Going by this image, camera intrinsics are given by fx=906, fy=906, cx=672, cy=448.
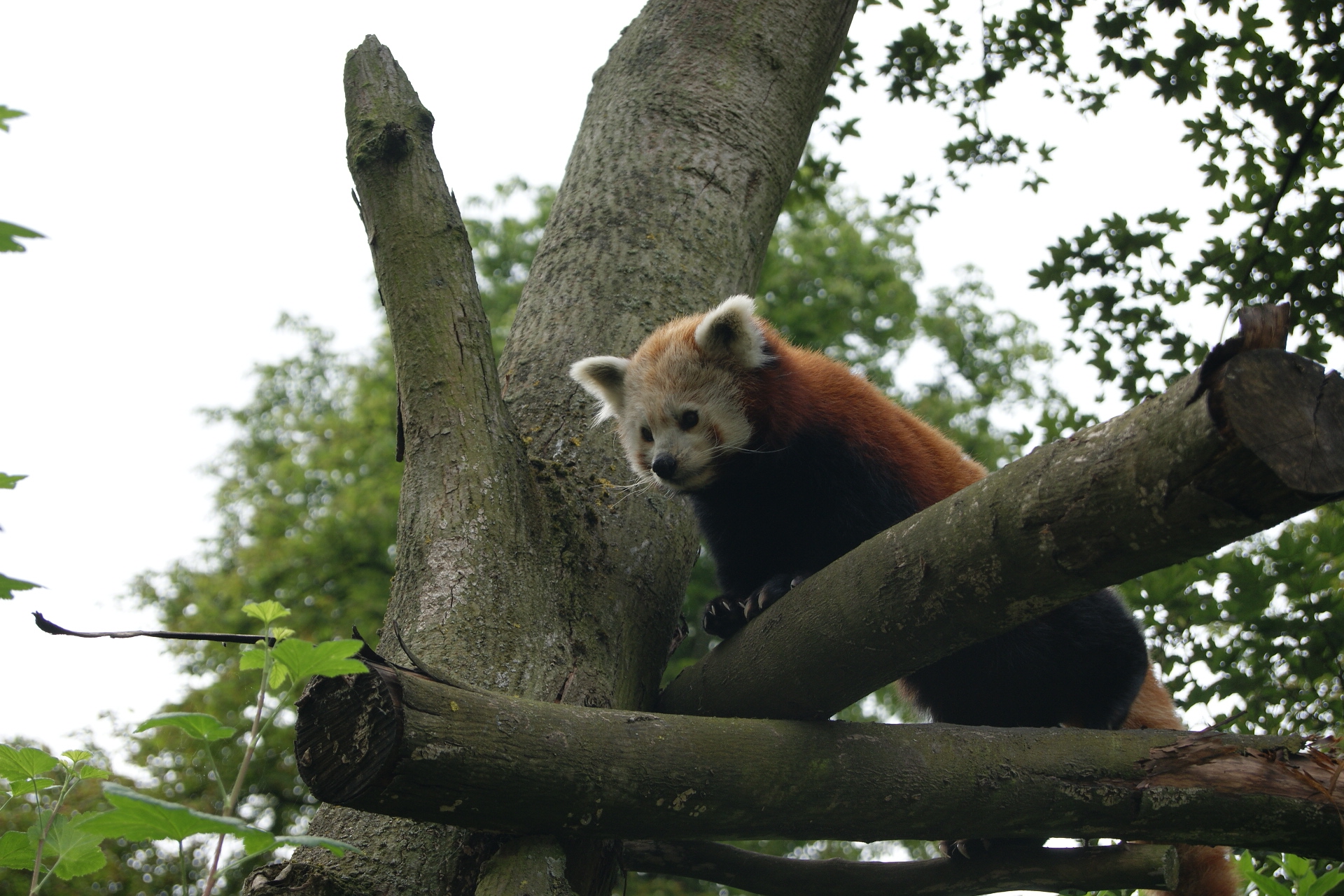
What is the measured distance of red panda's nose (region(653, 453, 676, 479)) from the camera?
3.55 metres

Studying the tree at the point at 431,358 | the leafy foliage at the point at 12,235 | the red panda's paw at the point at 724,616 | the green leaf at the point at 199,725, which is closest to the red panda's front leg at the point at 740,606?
the red panda's paw at the point at 724,616

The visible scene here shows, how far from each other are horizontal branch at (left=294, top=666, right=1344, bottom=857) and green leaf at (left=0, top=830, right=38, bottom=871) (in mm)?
541

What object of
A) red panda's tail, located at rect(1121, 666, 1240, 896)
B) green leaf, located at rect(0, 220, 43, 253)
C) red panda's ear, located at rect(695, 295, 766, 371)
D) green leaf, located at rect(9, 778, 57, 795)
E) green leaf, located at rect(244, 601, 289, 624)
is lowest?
green leaf, located at rect(9, 778, 57, 795)

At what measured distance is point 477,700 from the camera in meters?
1.89

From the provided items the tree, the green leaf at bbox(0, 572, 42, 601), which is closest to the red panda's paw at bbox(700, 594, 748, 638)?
the tree

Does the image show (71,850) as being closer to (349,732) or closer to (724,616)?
(349,732)

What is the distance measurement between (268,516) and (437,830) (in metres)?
16.1

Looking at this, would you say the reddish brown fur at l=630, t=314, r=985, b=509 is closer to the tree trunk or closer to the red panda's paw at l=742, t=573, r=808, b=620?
the tree trunk

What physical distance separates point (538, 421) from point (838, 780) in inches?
65.0

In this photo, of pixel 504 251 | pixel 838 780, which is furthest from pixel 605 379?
pixel 504 251

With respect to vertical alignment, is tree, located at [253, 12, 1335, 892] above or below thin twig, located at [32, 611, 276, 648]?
above

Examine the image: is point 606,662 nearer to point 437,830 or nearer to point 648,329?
point 437,830

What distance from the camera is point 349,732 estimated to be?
1.73 m

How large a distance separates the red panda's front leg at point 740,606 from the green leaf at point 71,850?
1.94 metres
